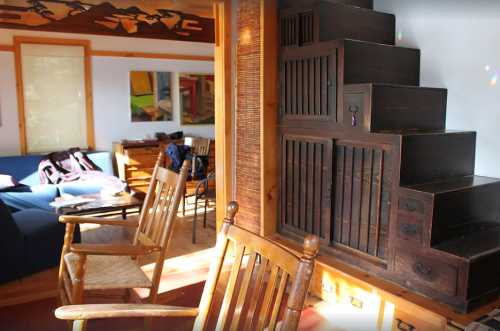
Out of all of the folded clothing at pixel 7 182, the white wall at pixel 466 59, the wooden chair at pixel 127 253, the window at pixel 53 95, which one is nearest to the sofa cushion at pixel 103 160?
the window at pixel 53 95

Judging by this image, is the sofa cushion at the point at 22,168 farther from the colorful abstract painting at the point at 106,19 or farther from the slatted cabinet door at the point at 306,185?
the slatted cabinet door at the point at 306,185

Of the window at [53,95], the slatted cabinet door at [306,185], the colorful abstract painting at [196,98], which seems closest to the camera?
the slatted cabinet door at [306,185]

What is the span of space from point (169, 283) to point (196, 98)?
4057 mm

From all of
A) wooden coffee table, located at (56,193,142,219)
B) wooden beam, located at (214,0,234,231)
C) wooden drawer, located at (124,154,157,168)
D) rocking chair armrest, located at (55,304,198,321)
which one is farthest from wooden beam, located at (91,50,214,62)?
rocking chair armrest, located at (55,304,198,321)

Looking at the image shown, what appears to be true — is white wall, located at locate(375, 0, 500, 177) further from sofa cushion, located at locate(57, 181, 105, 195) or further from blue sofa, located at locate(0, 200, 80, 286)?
sofa cushion, located at locate(57, 181, 105, 195)

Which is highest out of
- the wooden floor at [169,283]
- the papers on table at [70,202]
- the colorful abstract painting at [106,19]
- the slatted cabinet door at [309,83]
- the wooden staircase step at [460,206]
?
the colorful abstract painting at [106,19]

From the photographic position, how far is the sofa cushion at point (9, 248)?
252 centimetres

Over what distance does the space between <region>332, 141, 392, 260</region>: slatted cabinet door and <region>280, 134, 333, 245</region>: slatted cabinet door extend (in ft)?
0.21

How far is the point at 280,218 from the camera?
2834 millimetres

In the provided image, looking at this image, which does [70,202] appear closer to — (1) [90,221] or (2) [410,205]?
(1) [90,221]

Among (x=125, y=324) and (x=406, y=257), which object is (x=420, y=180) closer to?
(x=406, y=257)

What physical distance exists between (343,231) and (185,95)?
460 centimetres

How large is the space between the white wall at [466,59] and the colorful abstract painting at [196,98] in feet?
14.2

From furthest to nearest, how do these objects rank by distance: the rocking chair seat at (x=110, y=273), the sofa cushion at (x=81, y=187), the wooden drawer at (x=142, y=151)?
the wooden drawer at (x=142, y=151), the sofa cushion at (x=81, y=187), the rocking chair seat at (x=110, y=273)
